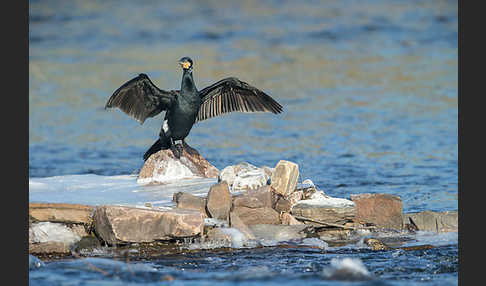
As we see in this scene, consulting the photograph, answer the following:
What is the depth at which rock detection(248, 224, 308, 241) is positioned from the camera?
7.35m

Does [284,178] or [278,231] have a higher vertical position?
[284,178]

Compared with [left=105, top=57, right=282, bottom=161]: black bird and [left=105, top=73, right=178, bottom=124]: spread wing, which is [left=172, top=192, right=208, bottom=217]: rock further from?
[left=105, top=73, right=178, bottom=124]: spread wing

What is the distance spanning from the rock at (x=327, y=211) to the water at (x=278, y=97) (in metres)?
0.65

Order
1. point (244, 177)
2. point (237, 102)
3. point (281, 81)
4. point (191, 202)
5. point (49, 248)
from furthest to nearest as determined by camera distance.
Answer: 1. point (281, 81)
2. point (237, 102)
3. point (244, 177)
4. point (191, 202)
5. point (49, 248)

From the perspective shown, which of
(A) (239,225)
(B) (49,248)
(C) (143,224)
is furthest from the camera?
(A) (239,225)

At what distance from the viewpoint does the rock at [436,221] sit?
7.68 m

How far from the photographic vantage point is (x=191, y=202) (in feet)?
24.9

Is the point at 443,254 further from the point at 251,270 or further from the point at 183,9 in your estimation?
the point at 183,9

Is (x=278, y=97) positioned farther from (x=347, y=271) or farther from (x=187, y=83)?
(x=347, y=271)

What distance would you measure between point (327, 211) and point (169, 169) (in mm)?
2117

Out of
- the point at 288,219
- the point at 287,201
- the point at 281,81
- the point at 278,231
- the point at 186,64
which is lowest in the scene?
the point at 278,231

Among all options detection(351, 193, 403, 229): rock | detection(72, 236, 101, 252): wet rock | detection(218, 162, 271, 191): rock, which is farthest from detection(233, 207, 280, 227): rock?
detection(72, 236, 101, 252): wet rock

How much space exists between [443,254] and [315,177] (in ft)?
12.8

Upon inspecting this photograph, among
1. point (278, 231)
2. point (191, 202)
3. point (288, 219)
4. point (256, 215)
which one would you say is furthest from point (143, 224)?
point (288, 219)
